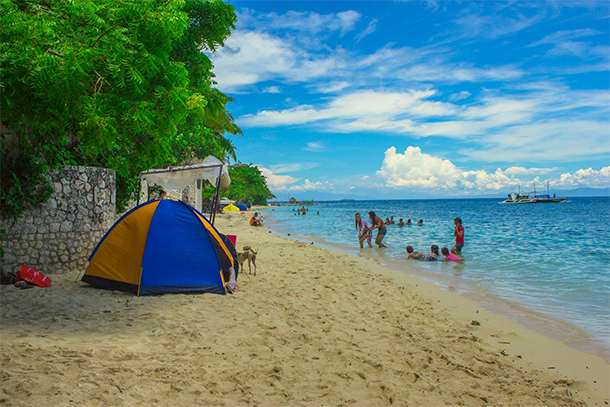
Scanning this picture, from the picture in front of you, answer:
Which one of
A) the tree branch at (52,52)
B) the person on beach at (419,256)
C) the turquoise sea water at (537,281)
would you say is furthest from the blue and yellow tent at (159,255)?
the person on beach at (419,256)

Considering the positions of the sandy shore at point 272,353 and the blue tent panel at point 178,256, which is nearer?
the sandy shore at point 272,353

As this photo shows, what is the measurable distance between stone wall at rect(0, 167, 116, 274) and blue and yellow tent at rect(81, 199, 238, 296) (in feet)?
4.43

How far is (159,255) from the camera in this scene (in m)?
6.22

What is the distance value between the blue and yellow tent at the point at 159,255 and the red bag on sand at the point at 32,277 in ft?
2.32

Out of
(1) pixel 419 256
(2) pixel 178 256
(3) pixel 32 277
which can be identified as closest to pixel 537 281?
(1) pixel 419 256

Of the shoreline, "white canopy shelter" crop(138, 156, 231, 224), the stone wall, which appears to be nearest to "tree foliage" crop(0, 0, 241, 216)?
the stone wall

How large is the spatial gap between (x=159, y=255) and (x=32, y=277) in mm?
2575

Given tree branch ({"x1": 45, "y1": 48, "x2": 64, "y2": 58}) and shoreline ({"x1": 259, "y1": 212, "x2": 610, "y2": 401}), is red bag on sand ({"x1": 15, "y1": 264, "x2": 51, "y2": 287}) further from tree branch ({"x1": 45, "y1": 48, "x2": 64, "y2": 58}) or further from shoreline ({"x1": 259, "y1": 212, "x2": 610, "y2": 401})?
shoreline ({"x1": 259, "y1": 212, "x2": 610, "y2": 401})

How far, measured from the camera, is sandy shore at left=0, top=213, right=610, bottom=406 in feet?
10.6

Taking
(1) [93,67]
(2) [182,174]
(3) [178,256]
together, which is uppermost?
(1) [93,67]

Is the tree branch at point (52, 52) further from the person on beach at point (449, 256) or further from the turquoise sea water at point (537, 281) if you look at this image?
the person on beach at point (449, 256)

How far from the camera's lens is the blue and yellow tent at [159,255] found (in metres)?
6.20

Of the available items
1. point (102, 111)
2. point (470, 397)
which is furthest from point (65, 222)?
point (470, 397)

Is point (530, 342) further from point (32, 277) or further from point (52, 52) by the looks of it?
point (32, 277)
